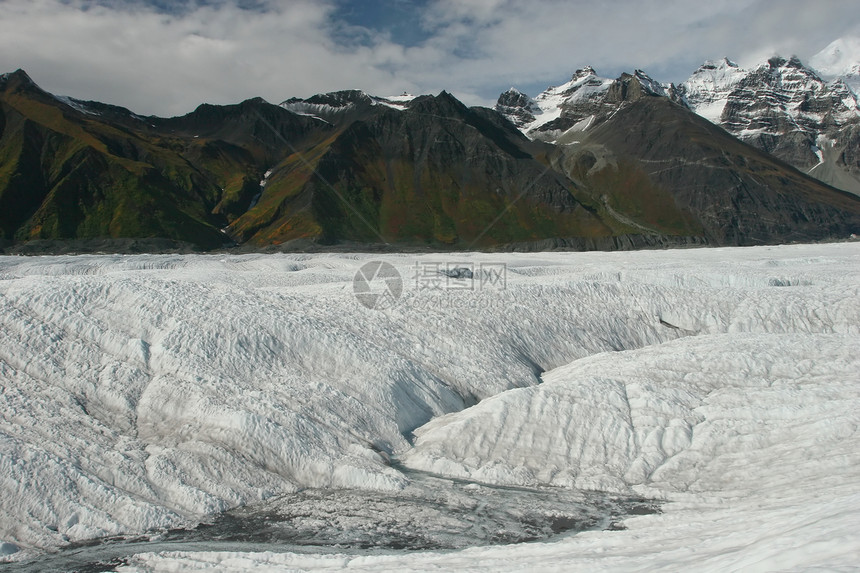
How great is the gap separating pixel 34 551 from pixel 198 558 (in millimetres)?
5450

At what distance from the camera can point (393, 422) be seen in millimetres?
29344

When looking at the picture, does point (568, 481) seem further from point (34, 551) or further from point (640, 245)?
point (640, 245)

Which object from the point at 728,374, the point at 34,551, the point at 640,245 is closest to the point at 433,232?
the point at 640,245

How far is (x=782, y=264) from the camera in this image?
76.8m
